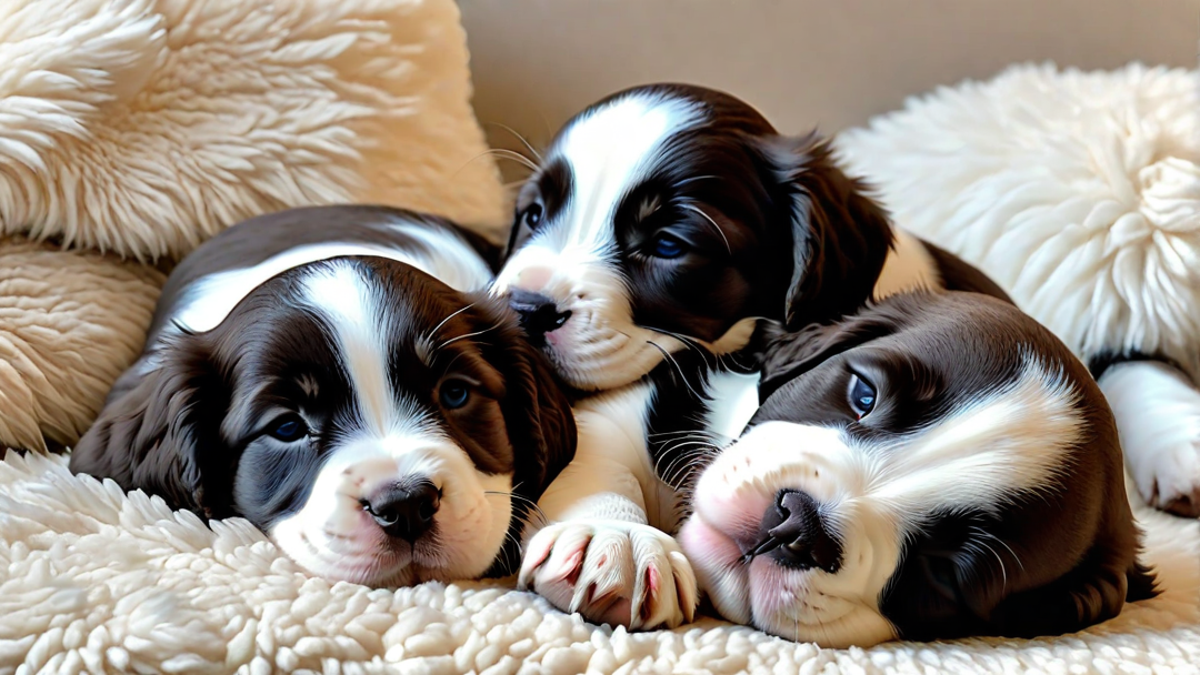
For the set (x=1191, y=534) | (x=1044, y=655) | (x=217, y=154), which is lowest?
(x=1191, y=534)

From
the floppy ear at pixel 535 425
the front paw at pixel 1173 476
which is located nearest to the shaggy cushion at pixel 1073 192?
the front paw at pixel 1173 476

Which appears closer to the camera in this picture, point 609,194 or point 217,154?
point 609,194

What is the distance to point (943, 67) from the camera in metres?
3.54

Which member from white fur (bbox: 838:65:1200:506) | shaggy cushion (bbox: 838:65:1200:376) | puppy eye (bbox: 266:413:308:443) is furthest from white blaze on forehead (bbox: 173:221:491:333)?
A: white fur (bbox: 838:65:1200:506)

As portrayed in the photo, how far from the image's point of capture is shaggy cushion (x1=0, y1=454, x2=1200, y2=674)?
1.25 m

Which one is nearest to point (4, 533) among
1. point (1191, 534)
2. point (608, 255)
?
point (608, 255)

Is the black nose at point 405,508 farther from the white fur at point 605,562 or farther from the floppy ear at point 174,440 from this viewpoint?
the floppy ear at point 174,440

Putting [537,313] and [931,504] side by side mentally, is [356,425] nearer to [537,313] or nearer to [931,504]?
[537,313]

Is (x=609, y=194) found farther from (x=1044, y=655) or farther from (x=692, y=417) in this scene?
(x=1044, y=655)

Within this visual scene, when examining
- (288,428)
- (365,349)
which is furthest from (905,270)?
(288,428)

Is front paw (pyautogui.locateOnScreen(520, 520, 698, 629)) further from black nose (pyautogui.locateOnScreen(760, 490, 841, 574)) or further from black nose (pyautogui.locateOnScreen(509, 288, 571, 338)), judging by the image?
black nose (pyautogui.locateOnScreen(509, 288, 571, 338))

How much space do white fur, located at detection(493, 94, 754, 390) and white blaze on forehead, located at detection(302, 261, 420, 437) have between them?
37cm

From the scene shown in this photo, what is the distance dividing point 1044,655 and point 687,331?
33.5 inches

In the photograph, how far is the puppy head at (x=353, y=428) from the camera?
157 cm
